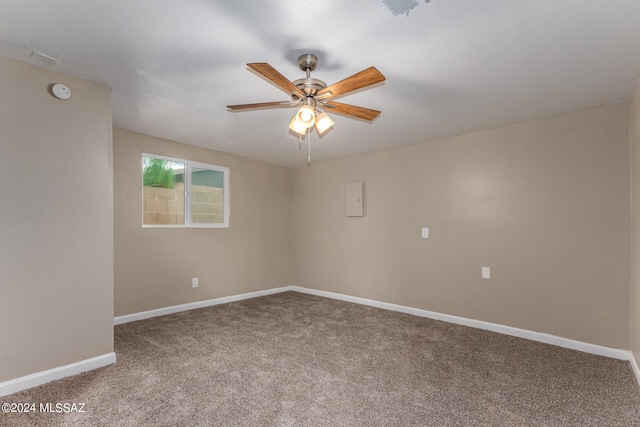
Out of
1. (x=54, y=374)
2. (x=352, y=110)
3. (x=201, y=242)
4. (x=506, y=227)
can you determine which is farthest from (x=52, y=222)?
(x=506, y=227)

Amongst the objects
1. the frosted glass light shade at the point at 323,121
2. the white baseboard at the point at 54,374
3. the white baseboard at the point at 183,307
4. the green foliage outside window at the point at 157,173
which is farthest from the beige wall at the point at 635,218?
the green foliage outside window at the point at 157,173

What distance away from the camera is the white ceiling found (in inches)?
62.6

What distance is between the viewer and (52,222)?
Answer: 2240 millimetres

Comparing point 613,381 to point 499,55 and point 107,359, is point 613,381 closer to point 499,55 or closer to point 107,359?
point 499,55

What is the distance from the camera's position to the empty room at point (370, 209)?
70.6 inches

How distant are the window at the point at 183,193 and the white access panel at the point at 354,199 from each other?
1725mm

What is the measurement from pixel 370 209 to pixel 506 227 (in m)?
1.68

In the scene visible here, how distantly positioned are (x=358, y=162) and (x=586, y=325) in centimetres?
304

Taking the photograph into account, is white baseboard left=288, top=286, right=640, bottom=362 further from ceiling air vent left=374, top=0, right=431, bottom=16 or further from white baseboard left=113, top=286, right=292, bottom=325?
ceiling air vent left=374, top=0, right=431, bottom=16

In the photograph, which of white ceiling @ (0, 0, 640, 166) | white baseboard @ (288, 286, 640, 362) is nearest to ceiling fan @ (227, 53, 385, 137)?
white ceiling @ (0, 0, 640, 166)

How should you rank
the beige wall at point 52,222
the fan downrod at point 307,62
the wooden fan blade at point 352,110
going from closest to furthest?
the fan downrod at point 307,62
the beige wall at point 52,222
the wooden fan blade at point 352,110

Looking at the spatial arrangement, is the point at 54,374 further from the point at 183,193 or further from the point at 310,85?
the point at 310,85

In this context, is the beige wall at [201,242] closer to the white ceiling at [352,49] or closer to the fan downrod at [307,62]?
the white ceiling at [352,49]

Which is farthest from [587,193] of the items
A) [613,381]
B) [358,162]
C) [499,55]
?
[358,162]
